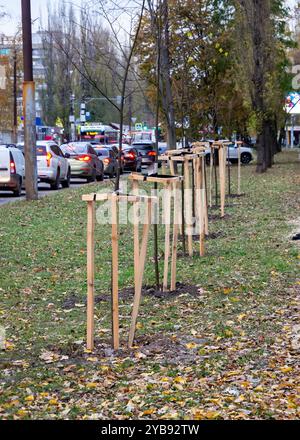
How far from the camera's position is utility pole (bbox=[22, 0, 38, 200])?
78.7ft

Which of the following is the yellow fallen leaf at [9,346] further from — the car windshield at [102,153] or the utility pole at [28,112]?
the car windshield at [102,153]

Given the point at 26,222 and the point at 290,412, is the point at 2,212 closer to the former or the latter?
the point at 26,222

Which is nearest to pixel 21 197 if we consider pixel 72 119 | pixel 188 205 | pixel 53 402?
pixel 188 205

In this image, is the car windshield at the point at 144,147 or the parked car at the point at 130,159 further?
the car windshield at the point at 144,147

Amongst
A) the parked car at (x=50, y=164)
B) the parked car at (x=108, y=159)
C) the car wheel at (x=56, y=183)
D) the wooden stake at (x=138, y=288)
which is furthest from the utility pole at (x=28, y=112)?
the wooden stake at (x=138, y=288)

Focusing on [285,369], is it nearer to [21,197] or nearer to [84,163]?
[21,197]

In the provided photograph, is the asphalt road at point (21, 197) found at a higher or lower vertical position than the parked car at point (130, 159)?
lower

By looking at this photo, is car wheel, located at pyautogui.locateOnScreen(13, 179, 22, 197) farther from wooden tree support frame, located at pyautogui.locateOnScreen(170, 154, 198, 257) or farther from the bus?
the bus

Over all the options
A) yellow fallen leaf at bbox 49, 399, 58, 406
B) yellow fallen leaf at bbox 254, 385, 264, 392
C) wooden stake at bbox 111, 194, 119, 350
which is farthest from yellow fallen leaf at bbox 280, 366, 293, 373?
yellow fallen leaf at bbox 49, 399, 58, 406

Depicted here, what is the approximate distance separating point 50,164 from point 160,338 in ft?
74.6

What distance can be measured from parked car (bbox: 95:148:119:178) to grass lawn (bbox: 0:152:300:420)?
966 inches

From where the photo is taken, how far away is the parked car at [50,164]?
99.8ft

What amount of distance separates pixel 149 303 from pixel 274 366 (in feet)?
9.38

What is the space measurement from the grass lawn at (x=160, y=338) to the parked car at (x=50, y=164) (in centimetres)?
1569
